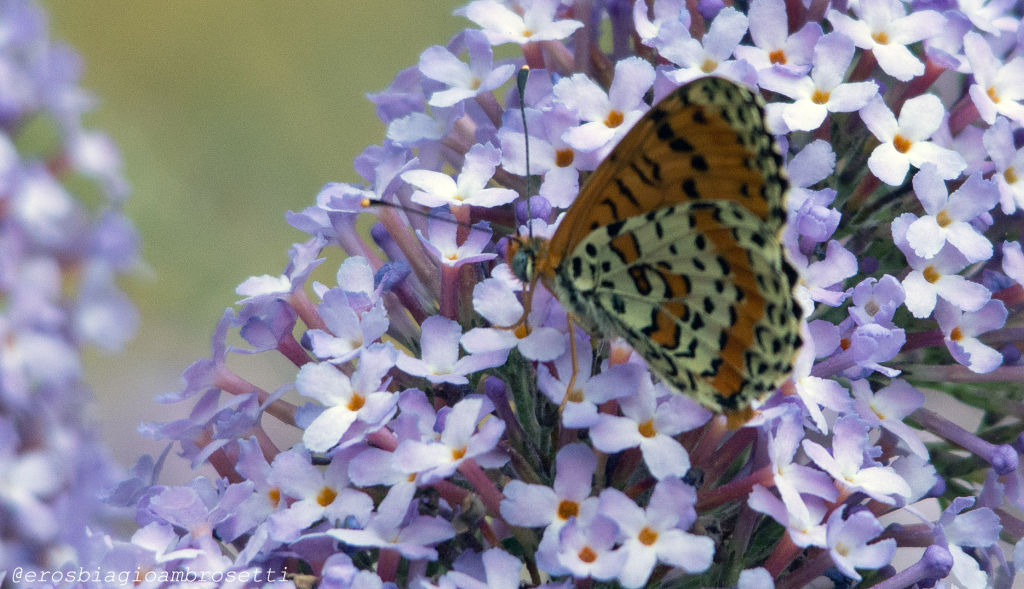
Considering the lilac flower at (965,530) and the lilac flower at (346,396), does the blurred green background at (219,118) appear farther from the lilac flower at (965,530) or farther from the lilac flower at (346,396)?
the lilac flower at (965,530)

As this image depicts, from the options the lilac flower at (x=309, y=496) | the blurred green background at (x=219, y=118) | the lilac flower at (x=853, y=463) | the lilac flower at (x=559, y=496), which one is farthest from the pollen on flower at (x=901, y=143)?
the blurred green background at (x=219, y=118)

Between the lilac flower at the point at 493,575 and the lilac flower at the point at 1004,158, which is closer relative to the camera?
the lilac flower at the point at 493,575

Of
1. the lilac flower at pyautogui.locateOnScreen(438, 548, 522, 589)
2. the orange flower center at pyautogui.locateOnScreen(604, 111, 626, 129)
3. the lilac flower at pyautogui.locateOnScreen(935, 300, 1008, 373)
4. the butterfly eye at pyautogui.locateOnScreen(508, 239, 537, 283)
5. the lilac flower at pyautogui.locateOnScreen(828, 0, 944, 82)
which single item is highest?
the orange flower center at pyautogui.locateOnScreen(604, 111, 626, 129)

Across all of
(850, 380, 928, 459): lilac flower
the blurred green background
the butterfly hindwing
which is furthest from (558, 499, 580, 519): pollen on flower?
the blurred green background

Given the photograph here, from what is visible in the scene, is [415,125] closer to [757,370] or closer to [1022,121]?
[757,370]

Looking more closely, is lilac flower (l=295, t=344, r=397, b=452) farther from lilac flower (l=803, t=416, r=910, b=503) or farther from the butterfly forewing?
lilac flower (l=803, t=416, r=910, b=503)

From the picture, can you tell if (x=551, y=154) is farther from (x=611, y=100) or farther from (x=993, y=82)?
(x=993, y=82)
